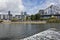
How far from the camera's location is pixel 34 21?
448ft

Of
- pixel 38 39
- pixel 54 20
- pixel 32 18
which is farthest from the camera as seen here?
pixel 32 18

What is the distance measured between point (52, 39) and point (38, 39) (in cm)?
149

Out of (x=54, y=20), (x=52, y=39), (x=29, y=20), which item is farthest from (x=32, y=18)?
(x=52, y=39)

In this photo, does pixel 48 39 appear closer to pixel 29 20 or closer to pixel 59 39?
pixel 59 39

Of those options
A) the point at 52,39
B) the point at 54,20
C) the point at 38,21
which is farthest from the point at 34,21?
the point at 52,39

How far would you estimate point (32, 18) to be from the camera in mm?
140000

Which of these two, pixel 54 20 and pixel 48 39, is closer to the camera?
pixel 48 39

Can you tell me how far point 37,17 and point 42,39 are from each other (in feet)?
403

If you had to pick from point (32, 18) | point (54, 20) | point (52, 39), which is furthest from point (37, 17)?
point (52, 39)

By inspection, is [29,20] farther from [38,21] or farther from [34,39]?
[34,39]

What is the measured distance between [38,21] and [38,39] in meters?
118

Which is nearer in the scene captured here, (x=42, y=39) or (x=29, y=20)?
(x=42, y=39)

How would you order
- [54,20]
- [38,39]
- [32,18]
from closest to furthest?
[38,39], [54,20], [32,18]

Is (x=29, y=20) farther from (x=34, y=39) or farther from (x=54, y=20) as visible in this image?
(x=34, y=39)
